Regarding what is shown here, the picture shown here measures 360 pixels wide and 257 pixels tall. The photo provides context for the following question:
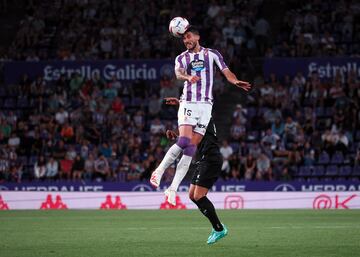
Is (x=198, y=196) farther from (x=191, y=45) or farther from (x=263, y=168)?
(x=263, y=168)

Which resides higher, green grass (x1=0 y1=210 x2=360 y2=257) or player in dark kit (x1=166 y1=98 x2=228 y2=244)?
player in dark kit (x1=166 y1=98 x2=228 y2=244)

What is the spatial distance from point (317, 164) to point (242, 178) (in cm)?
255

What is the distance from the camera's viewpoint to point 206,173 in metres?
11.8

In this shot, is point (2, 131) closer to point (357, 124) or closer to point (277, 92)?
point (277, 92)

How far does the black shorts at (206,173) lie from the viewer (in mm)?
11734

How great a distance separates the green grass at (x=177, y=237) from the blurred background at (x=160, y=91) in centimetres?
940

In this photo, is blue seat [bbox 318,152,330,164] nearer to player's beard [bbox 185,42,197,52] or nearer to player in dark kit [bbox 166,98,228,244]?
player in dark kit [bbox 166,98,228,244]

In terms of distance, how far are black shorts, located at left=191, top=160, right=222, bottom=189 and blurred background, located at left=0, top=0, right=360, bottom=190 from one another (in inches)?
557

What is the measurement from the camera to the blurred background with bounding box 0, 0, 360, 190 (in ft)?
89.3

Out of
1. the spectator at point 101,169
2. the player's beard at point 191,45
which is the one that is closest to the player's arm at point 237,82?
the player's beard at point 191,45

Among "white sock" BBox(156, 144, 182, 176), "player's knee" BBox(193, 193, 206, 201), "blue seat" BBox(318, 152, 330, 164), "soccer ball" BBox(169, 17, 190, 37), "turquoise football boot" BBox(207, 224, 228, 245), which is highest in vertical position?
"soccer ball" BBox(169, 17, 190, 37)

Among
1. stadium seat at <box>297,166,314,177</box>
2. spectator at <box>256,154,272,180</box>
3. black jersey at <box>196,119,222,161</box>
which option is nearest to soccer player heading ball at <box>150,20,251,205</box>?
black jersey at <box>196,119,222,161</box>

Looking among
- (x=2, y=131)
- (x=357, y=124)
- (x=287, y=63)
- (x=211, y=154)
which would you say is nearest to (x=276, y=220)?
(x=211, y=154)

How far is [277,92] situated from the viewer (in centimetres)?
2894
